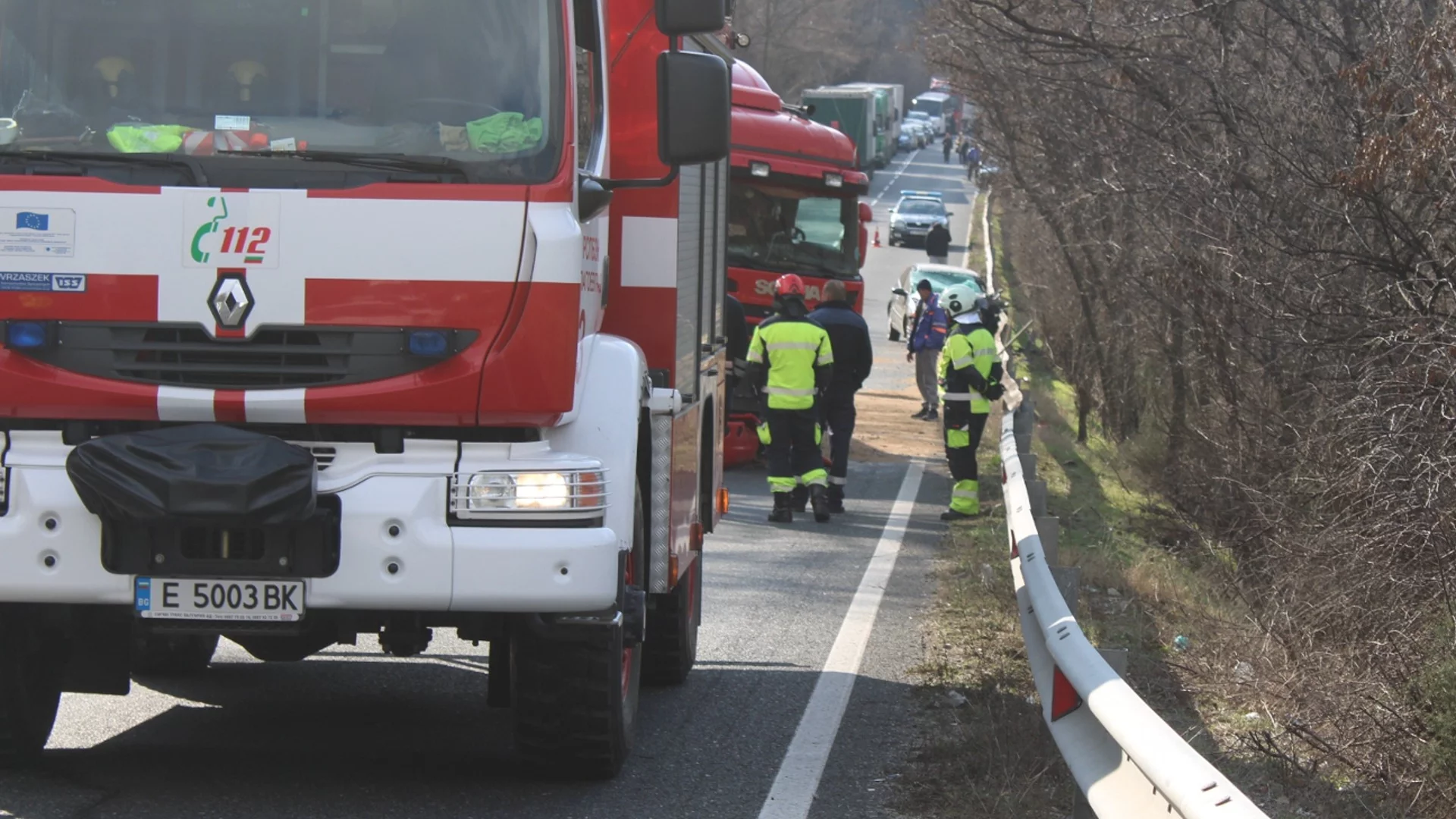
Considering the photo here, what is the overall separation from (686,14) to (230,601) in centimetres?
225

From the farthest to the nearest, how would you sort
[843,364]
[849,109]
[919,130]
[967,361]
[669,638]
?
[919,130]
[849,109]
[843,364]
[967,361]
[669,638]

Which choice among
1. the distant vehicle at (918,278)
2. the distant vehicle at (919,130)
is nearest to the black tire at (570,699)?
the distant vehicle at (918,278)

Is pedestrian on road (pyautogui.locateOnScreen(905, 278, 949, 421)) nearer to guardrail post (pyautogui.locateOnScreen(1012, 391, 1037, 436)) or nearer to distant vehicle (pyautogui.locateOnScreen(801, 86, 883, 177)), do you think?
guardrail post (pyautogui.locateOnScreen(1012, 391, 1037, 436))

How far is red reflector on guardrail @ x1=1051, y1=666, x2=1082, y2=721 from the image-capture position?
5.01 metres

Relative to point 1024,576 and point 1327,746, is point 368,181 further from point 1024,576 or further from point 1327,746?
point 1327,746

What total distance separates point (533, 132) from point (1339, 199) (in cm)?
522

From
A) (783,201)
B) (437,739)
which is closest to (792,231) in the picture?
(783,201)

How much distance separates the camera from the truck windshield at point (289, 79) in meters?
5.45

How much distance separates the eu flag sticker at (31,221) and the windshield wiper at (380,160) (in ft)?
1.76

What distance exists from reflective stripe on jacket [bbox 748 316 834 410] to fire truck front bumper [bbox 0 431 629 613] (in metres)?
8.48

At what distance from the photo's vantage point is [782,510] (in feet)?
44.6

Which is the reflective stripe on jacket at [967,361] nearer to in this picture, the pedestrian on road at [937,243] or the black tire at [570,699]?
the black tire at [570,699]

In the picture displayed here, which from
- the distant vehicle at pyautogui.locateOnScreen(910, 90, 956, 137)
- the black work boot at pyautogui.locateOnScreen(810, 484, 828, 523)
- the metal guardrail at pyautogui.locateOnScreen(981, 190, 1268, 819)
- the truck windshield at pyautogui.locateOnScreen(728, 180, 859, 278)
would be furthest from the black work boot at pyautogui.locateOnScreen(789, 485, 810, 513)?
the distant vehicle at pyautogui.locateOnScreen(910, 90, 956, 137)

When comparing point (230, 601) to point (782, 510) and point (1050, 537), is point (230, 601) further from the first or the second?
point (782, 510)
